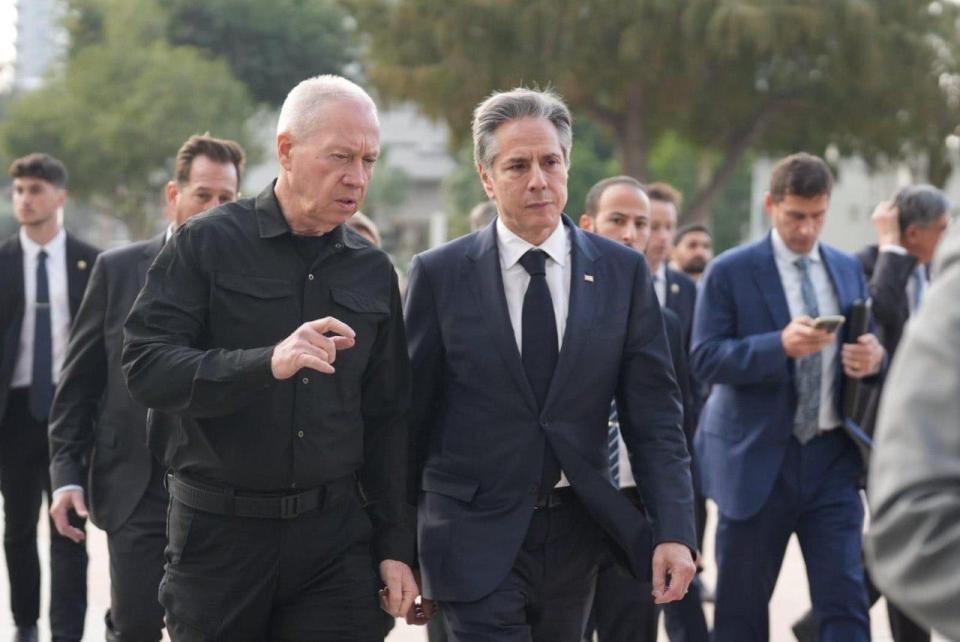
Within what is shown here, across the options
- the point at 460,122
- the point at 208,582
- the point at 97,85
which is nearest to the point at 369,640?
the point at 208,582

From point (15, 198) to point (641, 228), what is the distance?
361cm

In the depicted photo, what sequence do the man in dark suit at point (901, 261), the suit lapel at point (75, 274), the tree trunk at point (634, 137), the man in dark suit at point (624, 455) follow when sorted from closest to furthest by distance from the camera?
1. the man in dark suit at point (624, 455)
2. the man in dark suit at point (901, 261)
3. the suit lapel at point (75, 274)
4. the tree trunk at point (634, 137)

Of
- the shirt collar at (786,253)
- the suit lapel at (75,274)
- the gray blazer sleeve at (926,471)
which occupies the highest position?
the suit lapel at (75,274)

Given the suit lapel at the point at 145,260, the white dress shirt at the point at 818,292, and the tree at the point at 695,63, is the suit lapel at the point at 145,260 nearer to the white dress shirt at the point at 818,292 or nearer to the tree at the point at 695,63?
the white dress shirt at the point at 818,292

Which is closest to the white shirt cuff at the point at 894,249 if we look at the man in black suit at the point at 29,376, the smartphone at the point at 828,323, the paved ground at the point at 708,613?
the smartphone at the point at 828,323

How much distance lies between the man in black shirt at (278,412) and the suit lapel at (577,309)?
53cm

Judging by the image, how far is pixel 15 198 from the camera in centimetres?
833

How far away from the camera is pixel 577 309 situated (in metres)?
4.30

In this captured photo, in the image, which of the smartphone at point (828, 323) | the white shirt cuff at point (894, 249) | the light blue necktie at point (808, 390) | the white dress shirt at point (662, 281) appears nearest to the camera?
the smartphone at point (828, 323)

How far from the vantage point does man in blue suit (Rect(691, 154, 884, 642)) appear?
5.75 metres

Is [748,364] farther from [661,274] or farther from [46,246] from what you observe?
[46,246]

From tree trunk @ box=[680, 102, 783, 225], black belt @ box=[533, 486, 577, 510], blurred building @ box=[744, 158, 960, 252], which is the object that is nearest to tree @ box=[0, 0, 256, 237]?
tree trunk @ box=[680, 102, 783, 225]

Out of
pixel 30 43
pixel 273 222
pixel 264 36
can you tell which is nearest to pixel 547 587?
pixel 273 222

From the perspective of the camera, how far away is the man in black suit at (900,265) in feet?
22.7
